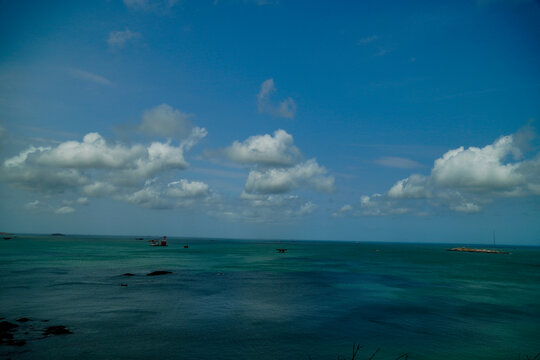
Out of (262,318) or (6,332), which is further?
(262,318)

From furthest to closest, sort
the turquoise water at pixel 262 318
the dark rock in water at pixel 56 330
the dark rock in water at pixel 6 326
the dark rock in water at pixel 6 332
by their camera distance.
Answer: the dark rock in water at pixel 6 326 → the dark rock in water at pixel 56 330 → the turquoise water at pixel 262 318 → the dark rock in water at pixel 6 332

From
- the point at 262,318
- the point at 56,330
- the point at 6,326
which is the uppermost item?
the point at 6,326

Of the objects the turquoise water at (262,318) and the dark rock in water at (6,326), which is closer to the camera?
the turquoise water at (262,318)

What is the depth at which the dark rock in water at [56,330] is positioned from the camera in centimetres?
2611

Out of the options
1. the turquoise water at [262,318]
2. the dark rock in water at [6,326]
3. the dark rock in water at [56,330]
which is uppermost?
the dark rock in water at [6,326]

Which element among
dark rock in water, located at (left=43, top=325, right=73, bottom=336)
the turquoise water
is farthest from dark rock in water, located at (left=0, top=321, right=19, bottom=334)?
dark rock in water, located at (left=43, top=325, right=73, bottom=336)

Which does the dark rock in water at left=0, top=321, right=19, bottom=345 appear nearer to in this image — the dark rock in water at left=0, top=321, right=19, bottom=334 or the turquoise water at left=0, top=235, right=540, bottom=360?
the dark rock in water at left=0, top=321, right=19, bottom=334

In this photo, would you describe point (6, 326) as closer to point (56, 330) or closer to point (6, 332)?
point (6, 332)

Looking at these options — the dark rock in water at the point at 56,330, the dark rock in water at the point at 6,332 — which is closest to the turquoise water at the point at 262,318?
the dark rock in water at the point at 56,330

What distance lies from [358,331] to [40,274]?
5555 cm

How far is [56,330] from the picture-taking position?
26.8 m

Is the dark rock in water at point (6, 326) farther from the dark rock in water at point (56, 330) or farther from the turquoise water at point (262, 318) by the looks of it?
the dark rock in water at point (56, 330)

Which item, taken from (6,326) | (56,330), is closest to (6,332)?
(6,326)

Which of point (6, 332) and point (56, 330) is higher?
point (6, 332)
